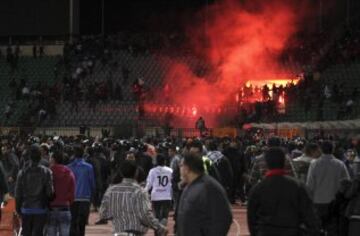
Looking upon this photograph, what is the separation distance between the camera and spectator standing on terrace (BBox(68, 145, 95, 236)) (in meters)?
13.6

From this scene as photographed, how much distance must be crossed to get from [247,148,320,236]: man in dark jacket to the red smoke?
98.5 feet

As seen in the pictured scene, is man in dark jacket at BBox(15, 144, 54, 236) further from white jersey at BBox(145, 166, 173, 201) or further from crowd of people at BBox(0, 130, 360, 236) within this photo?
white jersey at BBox(145, 166, 173, 201)

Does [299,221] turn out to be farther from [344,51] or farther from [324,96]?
[344,51]

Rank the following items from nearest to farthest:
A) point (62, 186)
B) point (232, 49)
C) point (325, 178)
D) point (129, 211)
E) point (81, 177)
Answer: point (129, 211), point (325, 178), point (62, 186), point (81, 177), point (232, 49)

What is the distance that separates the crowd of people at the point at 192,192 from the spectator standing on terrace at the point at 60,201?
0.5 inches

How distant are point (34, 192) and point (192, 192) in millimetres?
4014

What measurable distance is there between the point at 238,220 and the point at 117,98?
21.2m

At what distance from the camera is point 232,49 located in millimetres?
45219

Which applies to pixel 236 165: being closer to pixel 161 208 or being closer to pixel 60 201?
pixel 161 208

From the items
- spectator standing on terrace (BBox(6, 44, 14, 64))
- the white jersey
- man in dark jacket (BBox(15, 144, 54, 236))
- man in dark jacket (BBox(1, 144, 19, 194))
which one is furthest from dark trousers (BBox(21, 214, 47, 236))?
spectator standing on terrace (BBox(6, 44, 14, 64))

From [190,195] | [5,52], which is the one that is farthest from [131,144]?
[5,52]

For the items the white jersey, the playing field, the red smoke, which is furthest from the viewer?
the red smoke

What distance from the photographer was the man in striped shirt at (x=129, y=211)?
28.5ft

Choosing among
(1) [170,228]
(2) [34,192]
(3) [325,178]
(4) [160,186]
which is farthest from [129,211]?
(1) [170,228]
